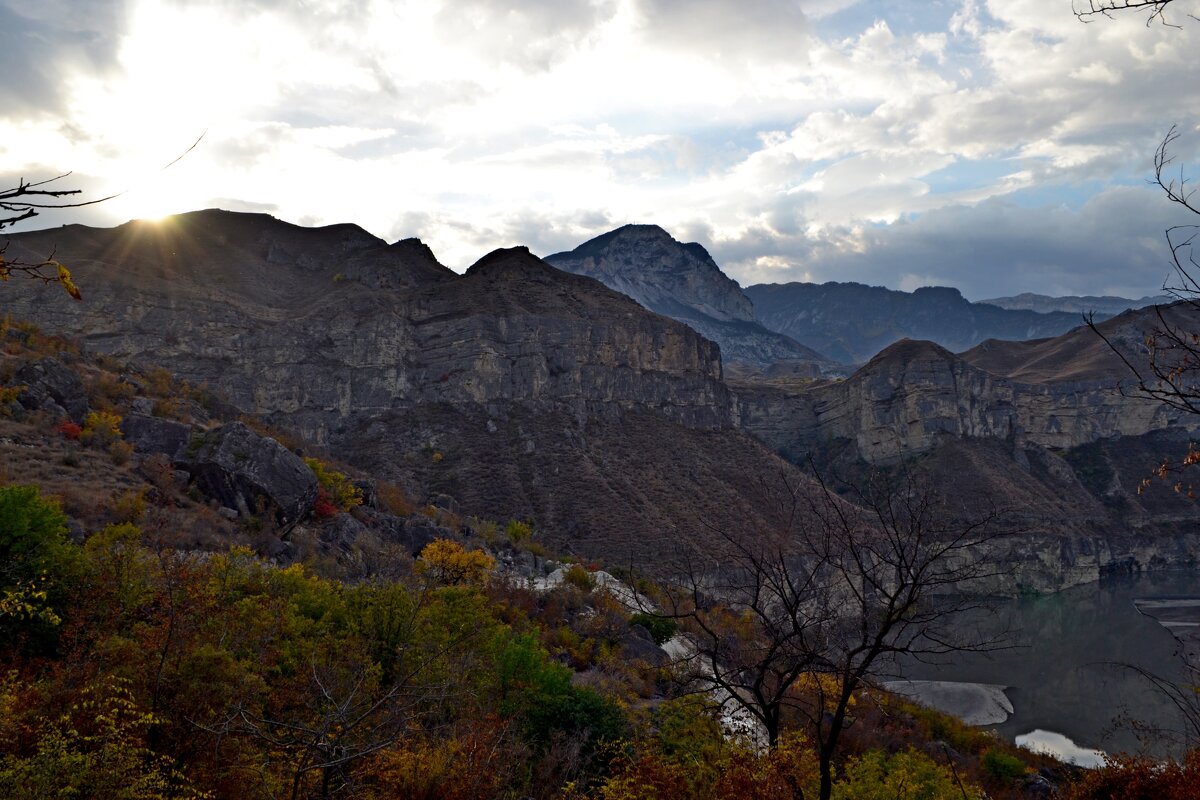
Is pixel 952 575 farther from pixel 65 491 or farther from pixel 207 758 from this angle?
pixel 65 491

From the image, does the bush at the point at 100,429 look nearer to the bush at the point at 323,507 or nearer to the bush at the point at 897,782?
the bush at the point at 323,507

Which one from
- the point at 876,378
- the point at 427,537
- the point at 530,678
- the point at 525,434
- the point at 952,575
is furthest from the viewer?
the point at 876,378

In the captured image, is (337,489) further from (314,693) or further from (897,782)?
(897,782)

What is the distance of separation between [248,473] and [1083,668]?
59.6 m

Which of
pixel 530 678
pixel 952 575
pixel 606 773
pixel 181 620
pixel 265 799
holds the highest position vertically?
pixel 952 575

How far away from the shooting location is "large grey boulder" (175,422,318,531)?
28.7 meters

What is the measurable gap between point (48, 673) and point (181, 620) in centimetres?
224

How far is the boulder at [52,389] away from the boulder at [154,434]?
75.6 inches

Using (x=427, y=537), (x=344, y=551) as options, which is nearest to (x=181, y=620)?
(x=344, y=551)

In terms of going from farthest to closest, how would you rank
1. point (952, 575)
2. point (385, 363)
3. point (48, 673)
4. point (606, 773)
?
point (385, 363)
point (606, 773)
point (48, 673)
point (952, 575)

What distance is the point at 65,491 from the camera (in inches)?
886

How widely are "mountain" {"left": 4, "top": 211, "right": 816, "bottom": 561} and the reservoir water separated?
22502 millimetres

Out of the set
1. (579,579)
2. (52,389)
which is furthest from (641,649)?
(52,389)

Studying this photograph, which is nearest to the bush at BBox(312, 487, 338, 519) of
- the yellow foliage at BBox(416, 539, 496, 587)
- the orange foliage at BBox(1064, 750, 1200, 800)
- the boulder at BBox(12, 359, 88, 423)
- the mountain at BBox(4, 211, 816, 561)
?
the yellow foliage at BBox(416, 539, 496, 587)
